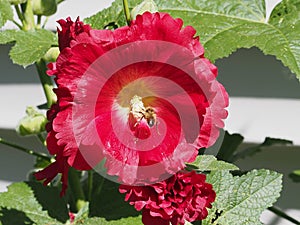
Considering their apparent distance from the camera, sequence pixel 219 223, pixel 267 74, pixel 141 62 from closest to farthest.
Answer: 1. pixel 141 62
2. pixel 219 223
3. pixel 267 74

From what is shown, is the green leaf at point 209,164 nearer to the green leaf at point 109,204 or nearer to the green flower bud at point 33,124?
the green leaf at point 109,204

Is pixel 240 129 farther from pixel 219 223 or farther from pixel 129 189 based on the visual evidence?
pixel 129 189

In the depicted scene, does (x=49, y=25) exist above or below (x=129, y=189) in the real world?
below

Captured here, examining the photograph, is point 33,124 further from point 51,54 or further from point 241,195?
point 241,195

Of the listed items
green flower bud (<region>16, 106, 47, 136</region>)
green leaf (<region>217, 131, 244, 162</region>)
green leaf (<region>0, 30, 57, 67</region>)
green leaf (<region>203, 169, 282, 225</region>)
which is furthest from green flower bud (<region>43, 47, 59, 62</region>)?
green leaf (<region>217, 131, 244, 162</region>)

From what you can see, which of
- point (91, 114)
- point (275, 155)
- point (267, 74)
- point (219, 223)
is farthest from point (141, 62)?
point (275, 155)

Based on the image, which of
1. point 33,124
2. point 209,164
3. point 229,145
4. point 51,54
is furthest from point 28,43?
point 229,145
